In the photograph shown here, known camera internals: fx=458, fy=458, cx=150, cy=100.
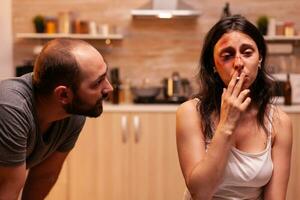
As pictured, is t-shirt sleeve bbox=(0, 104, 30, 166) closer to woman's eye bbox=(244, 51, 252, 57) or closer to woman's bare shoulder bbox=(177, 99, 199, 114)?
woman's bare shoulder bbox=(177, 99, 199, 114)

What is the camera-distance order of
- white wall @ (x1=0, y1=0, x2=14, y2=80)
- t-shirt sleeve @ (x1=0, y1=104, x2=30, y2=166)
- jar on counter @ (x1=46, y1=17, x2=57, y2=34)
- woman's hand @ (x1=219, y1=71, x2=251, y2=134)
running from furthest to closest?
white wall @ (x1=0, y1=0, x2=14, y2=80), jar on counter @ (x1=46, y1=17, x2=57, y2=34), woman's hand @ (x1=219, y1=71, x2=251, y2=134), t-shirt sleeve @ (x1=0, y1=104, x2=30, y2=166)

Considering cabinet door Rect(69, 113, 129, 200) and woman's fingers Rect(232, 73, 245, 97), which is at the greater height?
woman's fingers Rect(232, 73, 245, 97)

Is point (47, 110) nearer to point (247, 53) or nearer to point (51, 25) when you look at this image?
point (247, 53)

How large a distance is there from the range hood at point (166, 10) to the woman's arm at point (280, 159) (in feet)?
5.96

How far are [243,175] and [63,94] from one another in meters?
0.69

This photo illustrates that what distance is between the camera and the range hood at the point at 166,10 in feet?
11.2

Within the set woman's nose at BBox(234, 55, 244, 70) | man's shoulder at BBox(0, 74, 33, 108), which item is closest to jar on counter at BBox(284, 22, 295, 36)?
woman's nose at BBox(234, 55, 244, 70)

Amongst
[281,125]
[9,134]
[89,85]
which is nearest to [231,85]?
[281,125]

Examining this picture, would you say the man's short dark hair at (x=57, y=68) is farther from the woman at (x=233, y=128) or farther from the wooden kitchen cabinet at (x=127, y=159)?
the wooden kitchen cabinet at (x=127, y=159)

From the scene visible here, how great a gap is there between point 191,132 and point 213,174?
0.62ft

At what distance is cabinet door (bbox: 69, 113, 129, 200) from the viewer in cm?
322

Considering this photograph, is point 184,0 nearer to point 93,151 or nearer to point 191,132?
point 93,151

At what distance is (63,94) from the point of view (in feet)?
4.71

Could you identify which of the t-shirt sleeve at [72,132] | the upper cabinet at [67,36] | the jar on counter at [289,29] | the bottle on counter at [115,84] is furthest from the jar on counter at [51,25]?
the t-shirt sleeve at [72,132]
